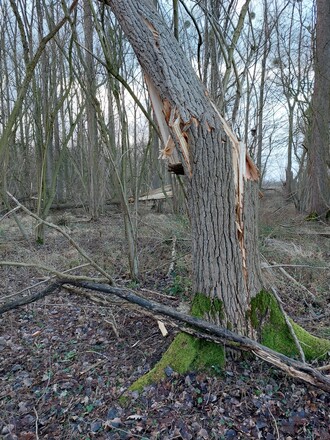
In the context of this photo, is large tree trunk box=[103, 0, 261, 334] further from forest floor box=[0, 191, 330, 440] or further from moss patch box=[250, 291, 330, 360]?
forest floor box=[0, 191, 330, 440]

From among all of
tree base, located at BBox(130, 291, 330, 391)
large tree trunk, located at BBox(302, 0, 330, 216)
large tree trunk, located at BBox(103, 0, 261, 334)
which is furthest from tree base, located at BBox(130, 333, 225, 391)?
large tree trunk, located at BBox(302, 0, 330, 216)

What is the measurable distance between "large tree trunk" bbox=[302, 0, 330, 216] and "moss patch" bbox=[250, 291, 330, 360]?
6150mm

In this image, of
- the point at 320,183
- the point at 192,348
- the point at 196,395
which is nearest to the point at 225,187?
the point at 192,348

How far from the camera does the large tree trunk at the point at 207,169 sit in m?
2.38

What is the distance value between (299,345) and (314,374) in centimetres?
31

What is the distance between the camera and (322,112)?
7.91 metres

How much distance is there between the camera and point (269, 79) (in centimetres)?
1203

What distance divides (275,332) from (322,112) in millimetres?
7150

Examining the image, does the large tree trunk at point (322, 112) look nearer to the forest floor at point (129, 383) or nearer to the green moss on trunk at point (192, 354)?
the forest floor at point (129, 383)

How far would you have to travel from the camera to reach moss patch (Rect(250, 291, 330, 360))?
98.5 inches

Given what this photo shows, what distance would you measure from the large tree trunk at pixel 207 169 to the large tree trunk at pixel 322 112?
6382 mm

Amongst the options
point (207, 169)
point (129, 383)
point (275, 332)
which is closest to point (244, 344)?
point (275, 332)

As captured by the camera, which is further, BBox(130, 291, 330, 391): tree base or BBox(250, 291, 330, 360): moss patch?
BBox(250, 291, 330, 360): moss patch

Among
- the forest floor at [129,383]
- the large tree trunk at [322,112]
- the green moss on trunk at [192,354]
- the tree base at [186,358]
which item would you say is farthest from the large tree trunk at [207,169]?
the large tree trunk at [322,112]
